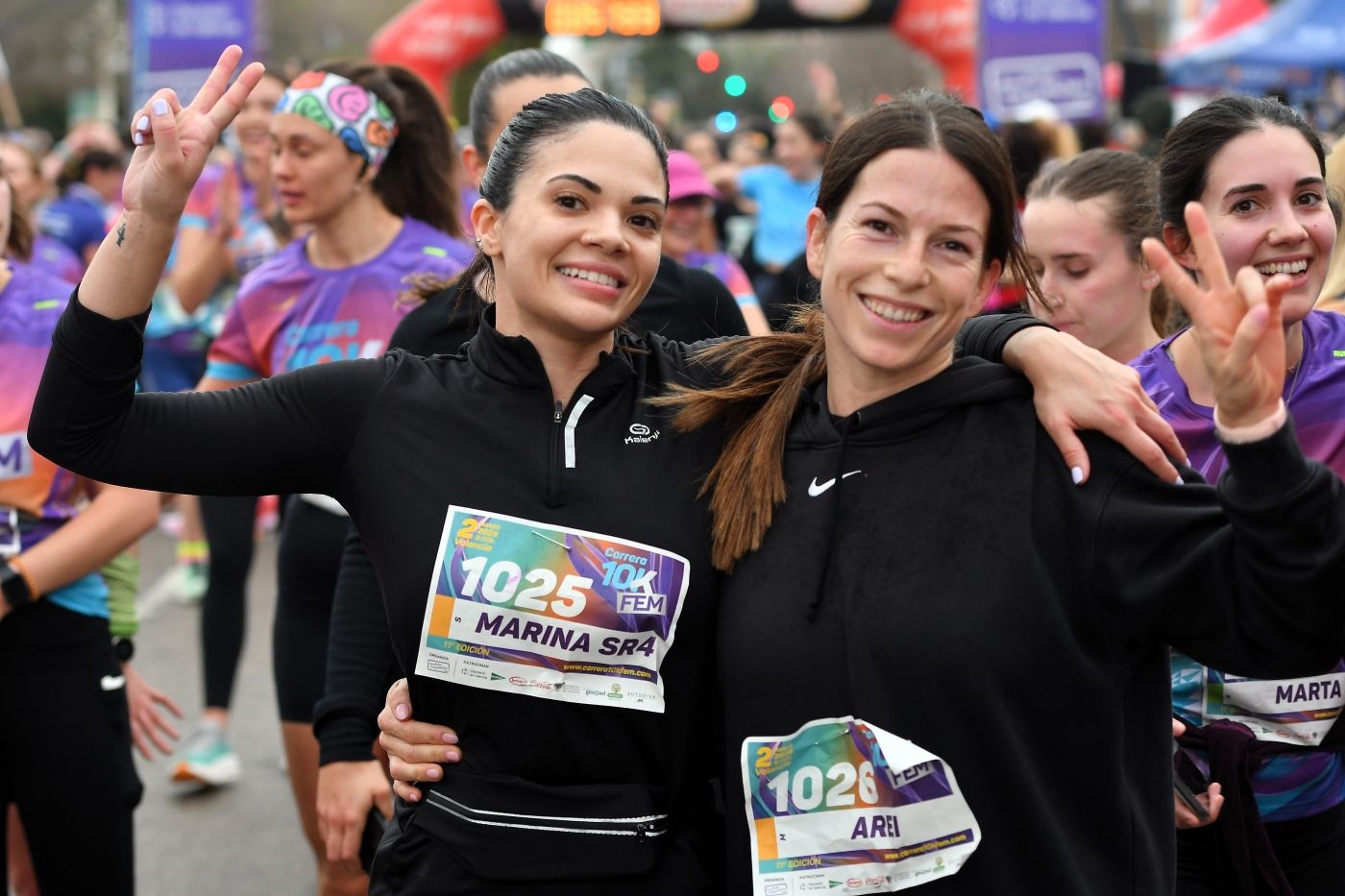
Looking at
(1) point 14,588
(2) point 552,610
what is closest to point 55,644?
(1) point 14,588

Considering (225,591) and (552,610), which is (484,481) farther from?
(225,591)

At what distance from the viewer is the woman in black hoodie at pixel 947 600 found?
2.05 m

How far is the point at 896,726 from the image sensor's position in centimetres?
216

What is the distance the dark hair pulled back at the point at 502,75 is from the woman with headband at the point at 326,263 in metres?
0.39

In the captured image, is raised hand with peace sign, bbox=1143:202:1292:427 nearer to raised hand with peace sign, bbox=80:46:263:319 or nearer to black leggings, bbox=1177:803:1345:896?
black leggings, bbox=1177:803:1345:896

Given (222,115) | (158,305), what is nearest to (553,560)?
(222,115)

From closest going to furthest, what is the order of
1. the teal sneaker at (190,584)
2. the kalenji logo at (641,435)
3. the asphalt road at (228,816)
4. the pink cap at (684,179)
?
the kalenji logo at (641,435) → the asphalt road at (228,816) → the pink cap at (684,179) → the teal sneaker at (190,584)

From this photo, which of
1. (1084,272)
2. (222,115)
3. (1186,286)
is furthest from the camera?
(1084,272)

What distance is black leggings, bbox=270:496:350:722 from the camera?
159 inches

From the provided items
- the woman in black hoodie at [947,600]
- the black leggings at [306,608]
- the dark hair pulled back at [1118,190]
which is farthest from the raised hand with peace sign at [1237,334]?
the black leggings at [306,608]

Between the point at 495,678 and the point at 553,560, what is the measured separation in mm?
197

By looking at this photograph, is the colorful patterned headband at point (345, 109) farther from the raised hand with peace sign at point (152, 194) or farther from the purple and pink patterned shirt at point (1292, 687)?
the purple and pink patterned shirt at point (1292, 687)

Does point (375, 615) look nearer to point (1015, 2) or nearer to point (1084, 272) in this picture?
point (1084, 272)

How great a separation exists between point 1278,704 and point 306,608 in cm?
238
